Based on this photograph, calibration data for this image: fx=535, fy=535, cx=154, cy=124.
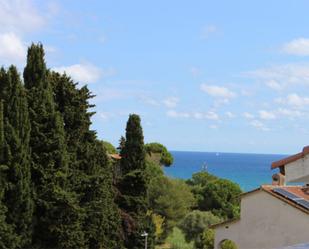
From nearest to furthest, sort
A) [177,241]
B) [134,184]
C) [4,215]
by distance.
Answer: [4,215]
[134,184]
[177,241]

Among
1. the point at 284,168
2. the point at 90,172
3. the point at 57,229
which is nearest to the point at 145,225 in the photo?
the point at 90,172

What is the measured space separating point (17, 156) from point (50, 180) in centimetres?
177

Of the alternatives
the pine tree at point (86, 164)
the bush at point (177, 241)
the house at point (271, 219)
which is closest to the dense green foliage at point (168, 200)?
the bush at point (177, 241)

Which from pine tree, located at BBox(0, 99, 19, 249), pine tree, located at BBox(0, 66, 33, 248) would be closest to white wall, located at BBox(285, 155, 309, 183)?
pine tree, located at BBox(0, 99, 19, 249)

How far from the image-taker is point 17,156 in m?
18.9

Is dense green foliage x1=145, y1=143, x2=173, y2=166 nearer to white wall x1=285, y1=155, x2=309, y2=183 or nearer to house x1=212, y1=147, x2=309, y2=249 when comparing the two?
house x1=212, y1=147, x2=309, y2=249

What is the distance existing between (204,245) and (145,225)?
4440 mm

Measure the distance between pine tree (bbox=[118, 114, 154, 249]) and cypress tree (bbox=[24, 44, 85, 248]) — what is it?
6.62 meters

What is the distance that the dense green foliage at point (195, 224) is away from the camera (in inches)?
1350

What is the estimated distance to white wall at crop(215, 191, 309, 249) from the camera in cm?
1548

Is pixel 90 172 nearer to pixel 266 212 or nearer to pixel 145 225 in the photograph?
pixel 145 225

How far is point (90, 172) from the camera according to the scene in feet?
74.9

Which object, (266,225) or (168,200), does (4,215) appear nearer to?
(266,225)

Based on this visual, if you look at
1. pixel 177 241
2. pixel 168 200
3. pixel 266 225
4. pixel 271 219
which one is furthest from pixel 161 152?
pixel 271 219
